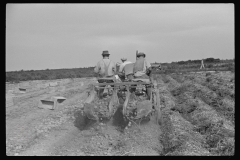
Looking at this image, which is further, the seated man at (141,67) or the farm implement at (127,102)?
the seated man at (141,67)

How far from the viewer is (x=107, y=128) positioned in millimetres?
7398

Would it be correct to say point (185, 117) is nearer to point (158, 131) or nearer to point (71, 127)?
point (158, 131)

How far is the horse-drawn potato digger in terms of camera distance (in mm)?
7352

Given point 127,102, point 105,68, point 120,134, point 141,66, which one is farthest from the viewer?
point 105,68

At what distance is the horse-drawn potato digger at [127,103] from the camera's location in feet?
24.1

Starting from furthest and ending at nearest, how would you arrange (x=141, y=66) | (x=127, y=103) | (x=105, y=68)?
(x=105, y=68) → (x=141, y=66) → (x=127, y=103)

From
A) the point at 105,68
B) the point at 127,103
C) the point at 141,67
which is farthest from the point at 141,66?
the point at 127,103

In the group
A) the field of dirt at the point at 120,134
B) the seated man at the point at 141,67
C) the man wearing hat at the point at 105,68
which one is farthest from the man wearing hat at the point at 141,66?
the field of dirt at the point at 120,134

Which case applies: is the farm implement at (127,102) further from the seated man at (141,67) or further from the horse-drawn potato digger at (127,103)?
the seated man at (141,67)

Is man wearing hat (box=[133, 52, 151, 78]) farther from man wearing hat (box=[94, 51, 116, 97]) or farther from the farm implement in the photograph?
man wearing hat (box=[94, 51, 116, 97])

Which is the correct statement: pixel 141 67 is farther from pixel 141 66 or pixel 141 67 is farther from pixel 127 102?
pixel 127 102

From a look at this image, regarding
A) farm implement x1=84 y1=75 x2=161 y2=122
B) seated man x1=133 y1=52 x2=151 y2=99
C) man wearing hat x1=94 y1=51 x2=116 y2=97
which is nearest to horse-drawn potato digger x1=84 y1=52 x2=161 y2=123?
farm implement x1=84 y1=75 x2=161 y2=122

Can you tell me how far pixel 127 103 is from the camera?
788cm
